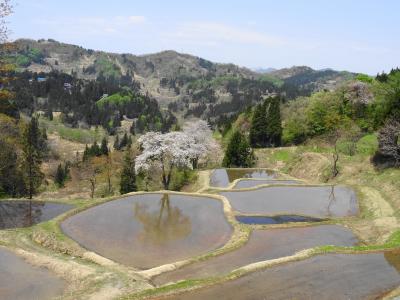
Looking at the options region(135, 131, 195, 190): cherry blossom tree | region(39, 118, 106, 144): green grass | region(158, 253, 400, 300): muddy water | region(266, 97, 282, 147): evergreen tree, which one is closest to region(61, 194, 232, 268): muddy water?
region(158, 253, 400, 300): muddy water

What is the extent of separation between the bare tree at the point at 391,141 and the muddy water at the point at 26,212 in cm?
2721

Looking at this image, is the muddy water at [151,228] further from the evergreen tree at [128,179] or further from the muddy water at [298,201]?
the evergreen tree at [128,179]

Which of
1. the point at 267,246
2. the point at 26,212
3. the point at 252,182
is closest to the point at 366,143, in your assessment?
the point at 252,182

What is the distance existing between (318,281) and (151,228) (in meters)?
10.6

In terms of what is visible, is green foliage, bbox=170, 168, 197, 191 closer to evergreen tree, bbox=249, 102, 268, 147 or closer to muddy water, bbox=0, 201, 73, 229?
muddy water, bbox=0, 201, 73, 229

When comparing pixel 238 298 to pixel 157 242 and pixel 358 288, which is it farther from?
pixel 157 242

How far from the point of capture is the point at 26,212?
29188 millimetres

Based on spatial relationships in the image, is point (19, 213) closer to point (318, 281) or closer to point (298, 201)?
point (298, 201)

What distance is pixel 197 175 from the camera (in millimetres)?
46312

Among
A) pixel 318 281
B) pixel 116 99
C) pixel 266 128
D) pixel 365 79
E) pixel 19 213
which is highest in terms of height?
pixel 365 79

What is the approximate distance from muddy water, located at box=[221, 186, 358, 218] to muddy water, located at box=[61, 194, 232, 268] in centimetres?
271

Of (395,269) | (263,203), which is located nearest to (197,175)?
(263,203)

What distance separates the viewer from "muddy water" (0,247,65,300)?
15.7 m

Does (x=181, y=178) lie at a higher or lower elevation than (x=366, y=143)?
→ lower
